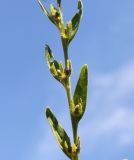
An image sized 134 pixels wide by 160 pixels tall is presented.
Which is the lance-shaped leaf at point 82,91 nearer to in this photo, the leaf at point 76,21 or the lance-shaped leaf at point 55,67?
the lance-shaped leaf at point 55,67

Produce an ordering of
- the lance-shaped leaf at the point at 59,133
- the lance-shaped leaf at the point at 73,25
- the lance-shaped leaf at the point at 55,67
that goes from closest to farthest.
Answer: the lance-shaped leaf at the point at 59,133 → the lance-shaped leaf at the point at 55,67 → the lance-shaped leaf at the point at 73,25

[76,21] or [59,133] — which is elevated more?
[76,21]

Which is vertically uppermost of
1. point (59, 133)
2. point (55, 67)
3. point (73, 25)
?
point (73, 25)

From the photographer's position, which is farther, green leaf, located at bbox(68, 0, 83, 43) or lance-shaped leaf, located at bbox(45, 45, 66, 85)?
green leaf, located at bbox(68, 0, 83, 43)

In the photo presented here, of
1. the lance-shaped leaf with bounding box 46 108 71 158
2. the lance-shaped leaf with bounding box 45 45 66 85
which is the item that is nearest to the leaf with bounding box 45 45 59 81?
the lance-shaped leaf with bounding box 45 45 66 85

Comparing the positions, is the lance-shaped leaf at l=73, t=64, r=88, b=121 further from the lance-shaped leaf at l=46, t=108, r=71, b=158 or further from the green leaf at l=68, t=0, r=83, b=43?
the green leaf at l=68, t=0, r=83, b=43

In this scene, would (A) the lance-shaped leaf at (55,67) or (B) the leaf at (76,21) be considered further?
(B) the leaf at (76,21)

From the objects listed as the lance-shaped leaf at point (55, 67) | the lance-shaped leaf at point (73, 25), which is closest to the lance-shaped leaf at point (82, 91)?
the lance-shaped leaf at point (55, 67)

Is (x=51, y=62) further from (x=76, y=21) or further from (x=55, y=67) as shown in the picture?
(x=76, y=21)

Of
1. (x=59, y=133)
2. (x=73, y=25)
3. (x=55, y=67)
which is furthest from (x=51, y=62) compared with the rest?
(x=59, y=133)
